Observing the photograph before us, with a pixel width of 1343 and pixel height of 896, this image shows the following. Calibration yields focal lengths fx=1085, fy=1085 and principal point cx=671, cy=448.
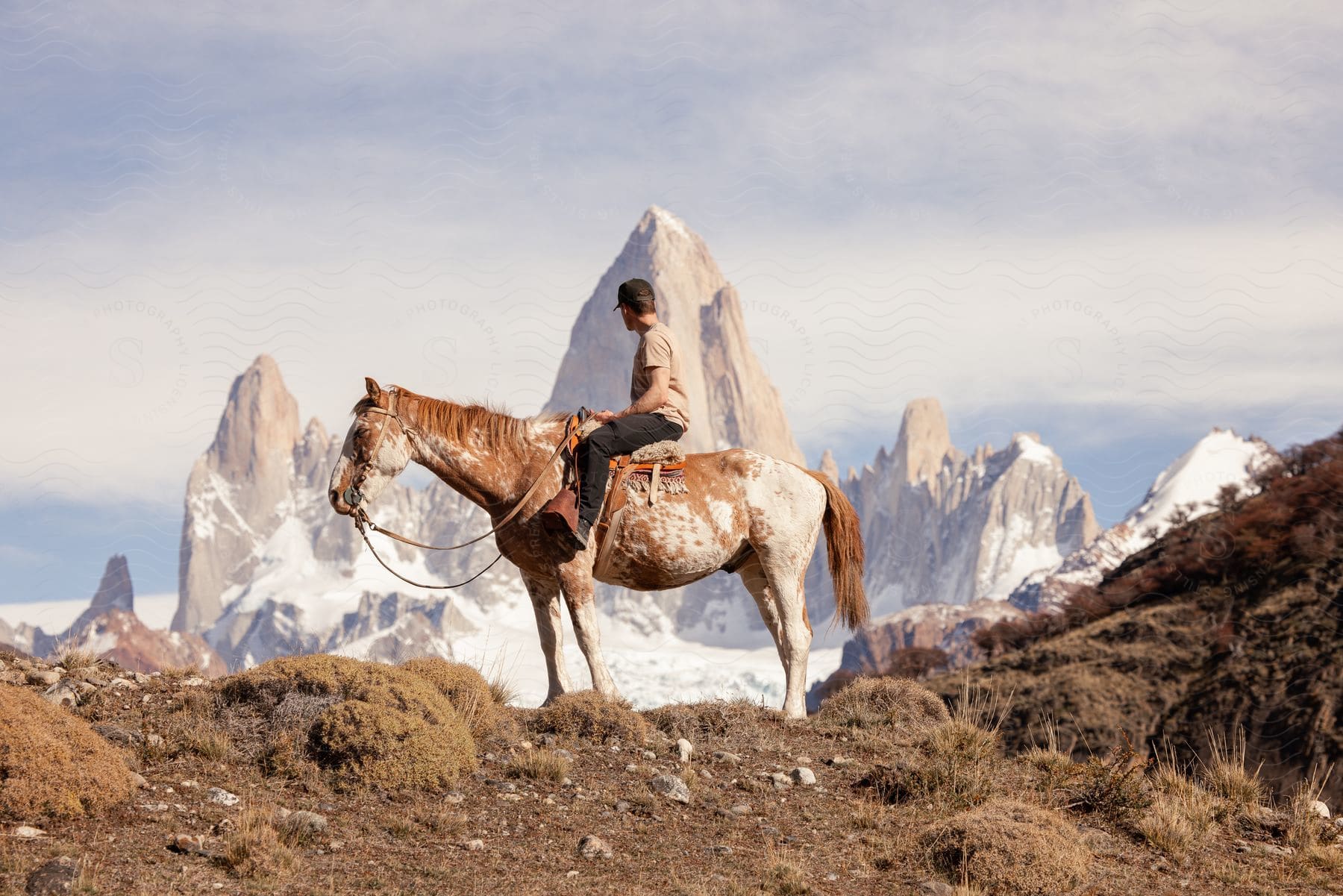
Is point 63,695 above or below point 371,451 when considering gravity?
below

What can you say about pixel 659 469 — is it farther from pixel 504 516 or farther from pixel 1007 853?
pixel 1007 853

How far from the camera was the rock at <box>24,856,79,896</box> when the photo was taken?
6.89 m

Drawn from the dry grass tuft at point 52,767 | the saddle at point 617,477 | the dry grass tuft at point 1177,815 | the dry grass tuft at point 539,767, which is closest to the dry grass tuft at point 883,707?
the dry grass tuft at point 1177,815

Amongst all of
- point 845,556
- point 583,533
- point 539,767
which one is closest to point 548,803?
point 539,767

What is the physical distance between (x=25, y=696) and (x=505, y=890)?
4502 mm

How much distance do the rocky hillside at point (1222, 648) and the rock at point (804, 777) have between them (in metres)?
17.5

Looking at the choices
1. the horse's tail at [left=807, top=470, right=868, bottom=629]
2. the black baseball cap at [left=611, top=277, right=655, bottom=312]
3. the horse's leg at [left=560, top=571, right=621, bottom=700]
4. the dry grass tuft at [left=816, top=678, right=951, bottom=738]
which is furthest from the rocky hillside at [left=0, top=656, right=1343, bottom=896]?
the black baseball cap at [left=611, top=277, right=655, bottom=312]

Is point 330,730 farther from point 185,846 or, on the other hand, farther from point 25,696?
point 25,696

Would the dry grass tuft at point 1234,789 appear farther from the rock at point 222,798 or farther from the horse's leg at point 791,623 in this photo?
the rock at point 222,798

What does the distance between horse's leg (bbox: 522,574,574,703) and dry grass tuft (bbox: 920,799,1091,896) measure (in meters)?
4.82

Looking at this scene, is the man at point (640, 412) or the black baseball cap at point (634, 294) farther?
the black baseball cap at point (634, 294)

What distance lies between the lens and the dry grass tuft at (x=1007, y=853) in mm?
8242

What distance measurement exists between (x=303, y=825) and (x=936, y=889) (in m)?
4.81

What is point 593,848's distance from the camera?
27.7ft
